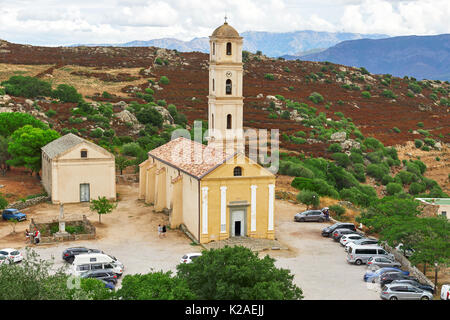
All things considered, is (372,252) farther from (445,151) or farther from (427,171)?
(445,151)

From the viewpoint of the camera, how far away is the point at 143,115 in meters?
81.8

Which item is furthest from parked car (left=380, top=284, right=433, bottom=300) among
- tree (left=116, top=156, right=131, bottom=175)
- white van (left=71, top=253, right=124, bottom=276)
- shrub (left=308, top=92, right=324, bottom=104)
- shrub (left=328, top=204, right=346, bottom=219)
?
shrub (left=308, top=92, right=324, bottom=104)

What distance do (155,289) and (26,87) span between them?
7269cm

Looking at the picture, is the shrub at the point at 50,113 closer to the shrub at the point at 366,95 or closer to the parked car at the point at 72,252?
the parked car at the point at 72,252

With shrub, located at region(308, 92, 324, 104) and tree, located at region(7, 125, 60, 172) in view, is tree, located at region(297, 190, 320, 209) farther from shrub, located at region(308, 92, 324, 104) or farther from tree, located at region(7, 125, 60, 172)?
shrub, located at region(308, 92, 324, 104)

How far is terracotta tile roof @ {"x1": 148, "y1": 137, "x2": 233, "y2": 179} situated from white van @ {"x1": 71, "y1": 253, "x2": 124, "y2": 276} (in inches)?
301

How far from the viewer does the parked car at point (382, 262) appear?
32.3 meters

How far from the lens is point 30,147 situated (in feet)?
175

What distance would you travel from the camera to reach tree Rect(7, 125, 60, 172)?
5306 cm

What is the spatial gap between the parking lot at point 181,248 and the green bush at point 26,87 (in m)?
43.7

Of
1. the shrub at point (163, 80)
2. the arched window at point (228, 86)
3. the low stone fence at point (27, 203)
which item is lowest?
the low stone fence at point (27, 203)

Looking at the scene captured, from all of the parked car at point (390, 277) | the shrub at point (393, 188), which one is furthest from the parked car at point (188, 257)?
the shrub at point (393, 188)

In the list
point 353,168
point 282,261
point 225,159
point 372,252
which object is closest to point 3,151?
point 225,159

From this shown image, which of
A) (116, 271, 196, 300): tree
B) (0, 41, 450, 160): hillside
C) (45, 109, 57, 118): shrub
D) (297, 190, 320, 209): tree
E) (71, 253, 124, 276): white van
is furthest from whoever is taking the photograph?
(0, 41, 450, 160): hillside
